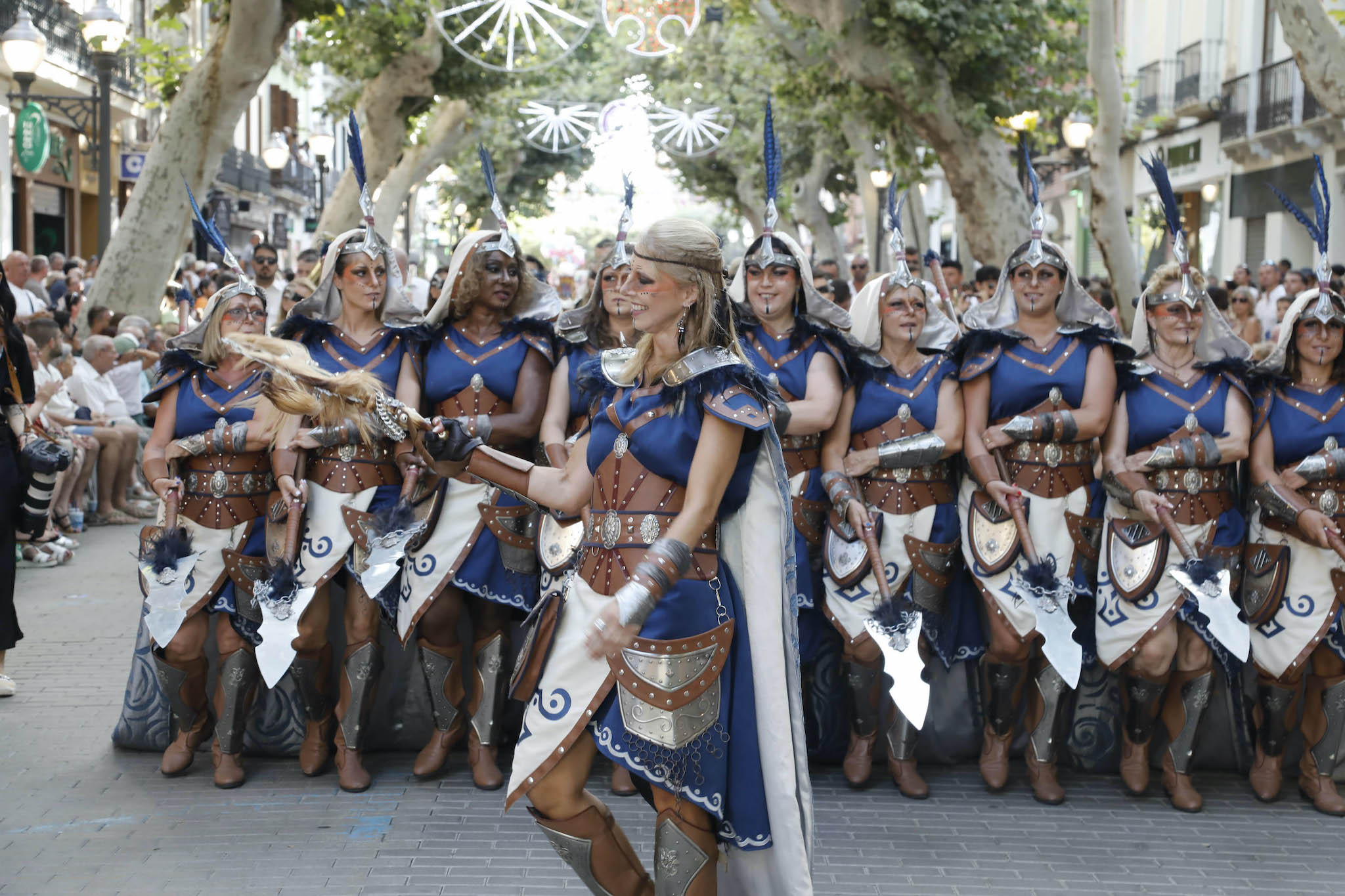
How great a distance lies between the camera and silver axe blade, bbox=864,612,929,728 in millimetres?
4668

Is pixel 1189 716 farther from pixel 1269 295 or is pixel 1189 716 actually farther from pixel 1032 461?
pixel 1269 295

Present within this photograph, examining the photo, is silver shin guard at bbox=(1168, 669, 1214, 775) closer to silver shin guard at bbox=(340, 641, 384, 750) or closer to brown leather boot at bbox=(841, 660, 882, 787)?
brown leather boot at bbox=(841, 660, 882, 787)

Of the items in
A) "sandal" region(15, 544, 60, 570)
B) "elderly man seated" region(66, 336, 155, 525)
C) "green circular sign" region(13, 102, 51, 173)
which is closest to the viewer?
"sandal" region(15, 544, 60, 570)

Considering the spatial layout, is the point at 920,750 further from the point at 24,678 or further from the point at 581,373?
the point at 24,678

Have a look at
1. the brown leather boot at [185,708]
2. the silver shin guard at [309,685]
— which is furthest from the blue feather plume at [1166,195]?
the brown leather boot at [185,708]

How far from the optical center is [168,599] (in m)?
5.26

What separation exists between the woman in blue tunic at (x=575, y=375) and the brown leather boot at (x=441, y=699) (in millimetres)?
472

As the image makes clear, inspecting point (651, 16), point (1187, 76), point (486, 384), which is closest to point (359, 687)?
point (486, 384)

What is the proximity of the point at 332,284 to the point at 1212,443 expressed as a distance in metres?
3.37

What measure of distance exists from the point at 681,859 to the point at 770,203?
8.76 ft

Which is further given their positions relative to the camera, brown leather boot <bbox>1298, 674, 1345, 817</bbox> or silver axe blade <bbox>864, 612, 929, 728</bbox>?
brown leather boot <bbox>1298, 674, 1345, 817</bbox>

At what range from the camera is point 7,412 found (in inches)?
235

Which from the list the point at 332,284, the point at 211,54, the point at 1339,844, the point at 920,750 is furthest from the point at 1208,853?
the point at 211,54

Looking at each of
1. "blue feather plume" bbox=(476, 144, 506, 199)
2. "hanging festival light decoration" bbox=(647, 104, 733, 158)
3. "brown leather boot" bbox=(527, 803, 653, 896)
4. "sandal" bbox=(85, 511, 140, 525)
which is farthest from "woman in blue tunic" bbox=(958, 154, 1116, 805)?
"hanging festival light decoration" bbox=(647, 104, 733, 158)
